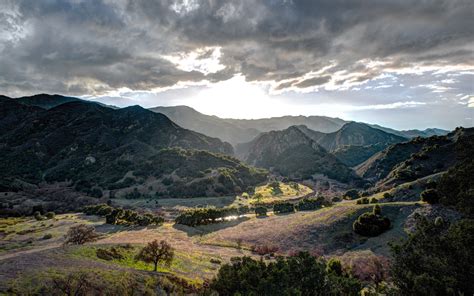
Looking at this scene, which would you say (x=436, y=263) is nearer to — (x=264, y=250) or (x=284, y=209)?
(x=264, y=250)

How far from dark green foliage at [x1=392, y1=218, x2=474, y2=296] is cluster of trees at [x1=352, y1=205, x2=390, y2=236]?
105ft

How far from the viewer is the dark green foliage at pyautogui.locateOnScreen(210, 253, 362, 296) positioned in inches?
934

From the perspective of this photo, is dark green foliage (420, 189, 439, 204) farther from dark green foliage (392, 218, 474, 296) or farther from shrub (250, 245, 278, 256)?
dark green foliage (392, 218, 474, 296)

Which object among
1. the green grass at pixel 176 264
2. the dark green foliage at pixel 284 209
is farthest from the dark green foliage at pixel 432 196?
the green grass at pixel 176 264

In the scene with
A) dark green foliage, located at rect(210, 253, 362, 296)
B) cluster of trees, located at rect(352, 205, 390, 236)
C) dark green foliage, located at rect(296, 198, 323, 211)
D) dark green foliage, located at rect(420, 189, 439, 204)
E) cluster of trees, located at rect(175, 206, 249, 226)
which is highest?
dark green foliage, located at rect(420, 189, 439, 204)

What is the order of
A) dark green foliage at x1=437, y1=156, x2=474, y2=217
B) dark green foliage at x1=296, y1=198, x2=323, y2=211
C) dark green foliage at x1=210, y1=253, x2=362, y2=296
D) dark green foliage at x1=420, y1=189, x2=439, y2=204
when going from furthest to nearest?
1. dark green foliage at x1=296, y1=198, x2=323, y2=211
2. dark green foliage at x1=420, y1=189, x2=439, y2=204
3. dark green foliage at x1=437, y1=156, x2=474, y2=217
4. dark green foliage at x1=210, y1=253, x2=362, y2=296

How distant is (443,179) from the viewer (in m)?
51.0

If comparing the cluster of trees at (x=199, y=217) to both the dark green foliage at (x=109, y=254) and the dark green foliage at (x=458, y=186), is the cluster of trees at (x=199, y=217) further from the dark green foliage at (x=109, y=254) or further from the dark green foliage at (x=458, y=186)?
the dark green foliage at (x=458, y=186)

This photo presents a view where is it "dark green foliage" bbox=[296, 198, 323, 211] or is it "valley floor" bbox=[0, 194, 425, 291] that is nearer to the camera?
"valley floor" bbox=[0, 194, 425, 291]

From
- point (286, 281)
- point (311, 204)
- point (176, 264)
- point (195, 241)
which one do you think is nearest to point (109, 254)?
point (176, 264)

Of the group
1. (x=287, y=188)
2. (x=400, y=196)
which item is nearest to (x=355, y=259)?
(x=400, y=196)

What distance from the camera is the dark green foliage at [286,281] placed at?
23719 millimetres

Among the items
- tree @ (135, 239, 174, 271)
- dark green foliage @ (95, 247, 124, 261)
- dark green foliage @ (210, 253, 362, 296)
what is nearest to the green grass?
dark green foliage @ (95, 247, 124, 261)

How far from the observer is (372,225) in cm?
5397
